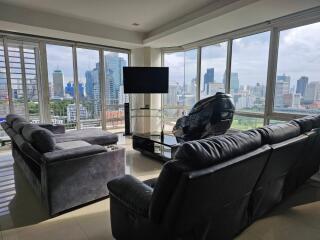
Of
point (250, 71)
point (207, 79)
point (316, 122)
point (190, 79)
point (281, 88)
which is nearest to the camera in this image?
point (316, 122)

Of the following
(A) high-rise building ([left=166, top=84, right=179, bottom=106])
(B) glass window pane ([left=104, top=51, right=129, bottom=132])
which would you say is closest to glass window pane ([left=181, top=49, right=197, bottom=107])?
(A) high-rise building ([left=166, top=84, right=179, bottom=106])

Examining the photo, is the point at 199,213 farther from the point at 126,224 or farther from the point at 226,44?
the point at 226,44

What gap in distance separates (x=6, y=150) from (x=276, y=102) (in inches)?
214

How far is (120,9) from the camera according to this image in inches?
142

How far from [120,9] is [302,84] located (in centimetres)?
332

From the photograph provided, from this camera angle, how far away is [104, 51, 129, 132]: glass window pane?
226 inches

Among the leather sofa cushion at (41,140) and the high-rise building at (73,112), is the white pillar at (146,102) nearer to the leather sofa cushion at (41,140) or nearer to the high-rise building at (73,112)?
the high-rise building at (73,112)

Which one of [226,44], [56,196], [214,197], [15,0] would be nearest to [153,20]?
[226,44]

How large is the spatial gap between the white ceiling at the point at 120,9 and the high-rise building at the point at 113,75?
4.93 ft

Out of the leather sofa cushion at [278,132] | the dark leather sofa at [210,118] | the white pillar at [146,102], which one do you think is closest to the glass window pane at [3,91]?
the white pillar at [146,102]

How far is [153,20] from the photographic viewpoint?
4.20 metres

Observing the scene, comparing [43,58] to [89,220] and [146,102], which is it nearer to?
[146,102]

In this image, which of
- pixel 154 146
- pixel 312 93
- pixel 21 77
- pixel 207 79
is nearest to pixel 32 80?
pixel 21 77

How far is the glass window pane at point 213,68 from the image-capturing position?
4656 mm
